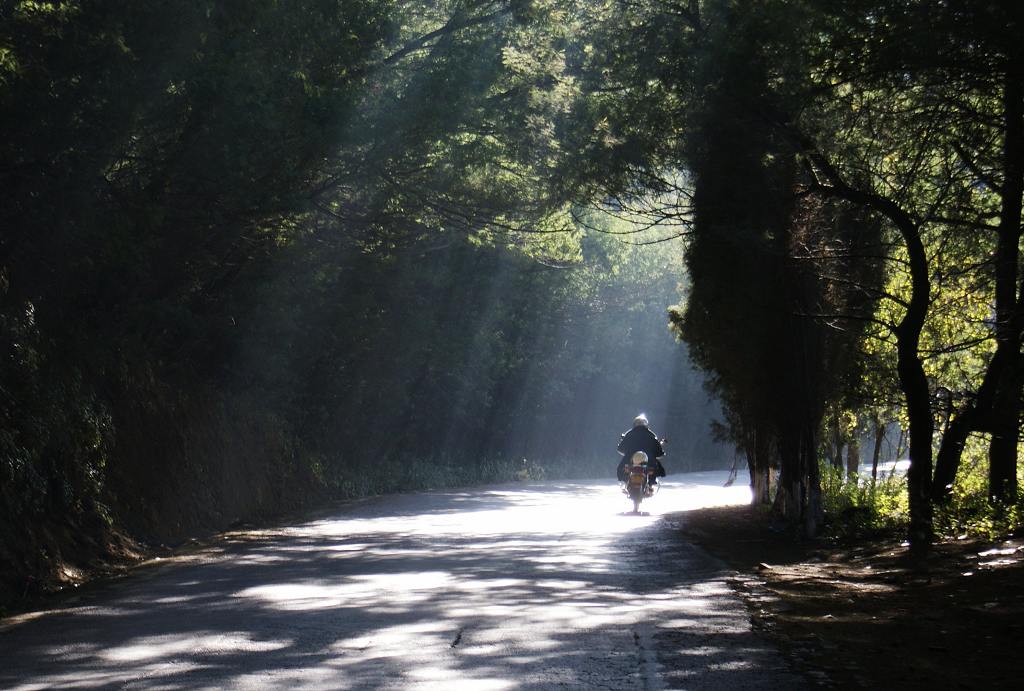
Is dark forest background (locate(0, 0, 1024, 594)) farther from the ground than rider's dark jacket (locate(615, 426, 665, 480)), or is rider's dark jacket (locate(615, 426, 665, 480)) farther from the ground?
dark forest background (locate(0, 0, 1024, 594))

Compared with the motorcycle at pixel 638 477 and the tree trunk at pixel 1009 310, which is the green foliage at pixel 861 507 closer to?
the tree trunk at pixel 1009 310

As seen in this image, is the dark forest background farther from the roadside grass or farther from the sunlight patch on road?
the sunlight patch on road

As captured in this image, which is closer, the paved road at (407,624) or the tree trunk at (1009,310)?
the paved road at (407,624)

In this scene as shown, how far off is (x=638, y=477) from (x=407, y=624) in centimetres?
1523

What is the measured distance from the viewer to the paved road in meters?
7.78

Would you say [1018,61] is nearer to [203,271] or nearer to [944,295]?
[944,295]

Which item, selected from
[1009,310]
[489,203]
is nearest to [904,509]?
[1009,310]

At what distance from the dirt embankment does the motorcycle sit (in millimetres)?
7062

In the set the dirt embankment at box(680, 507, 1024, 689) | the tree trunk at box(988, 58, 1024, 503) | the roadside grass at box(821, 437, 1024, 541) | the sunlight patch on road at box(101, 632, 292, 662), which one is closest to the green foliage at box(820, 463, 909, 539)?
the roadside grass at box(821, 437, 1024, 541)

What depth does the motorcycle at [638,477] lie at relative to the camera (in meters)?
24.6

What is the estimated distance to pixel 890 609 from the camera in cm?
1094

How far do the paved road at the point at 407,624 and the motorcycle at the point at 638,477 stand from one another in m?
7.10

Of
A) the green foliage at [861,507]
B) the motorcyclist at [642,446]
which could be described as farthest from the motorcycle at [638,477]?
the green foliage at [861,507]

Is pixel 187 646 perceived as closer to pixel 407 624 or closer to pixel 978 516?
pixel 407 624
